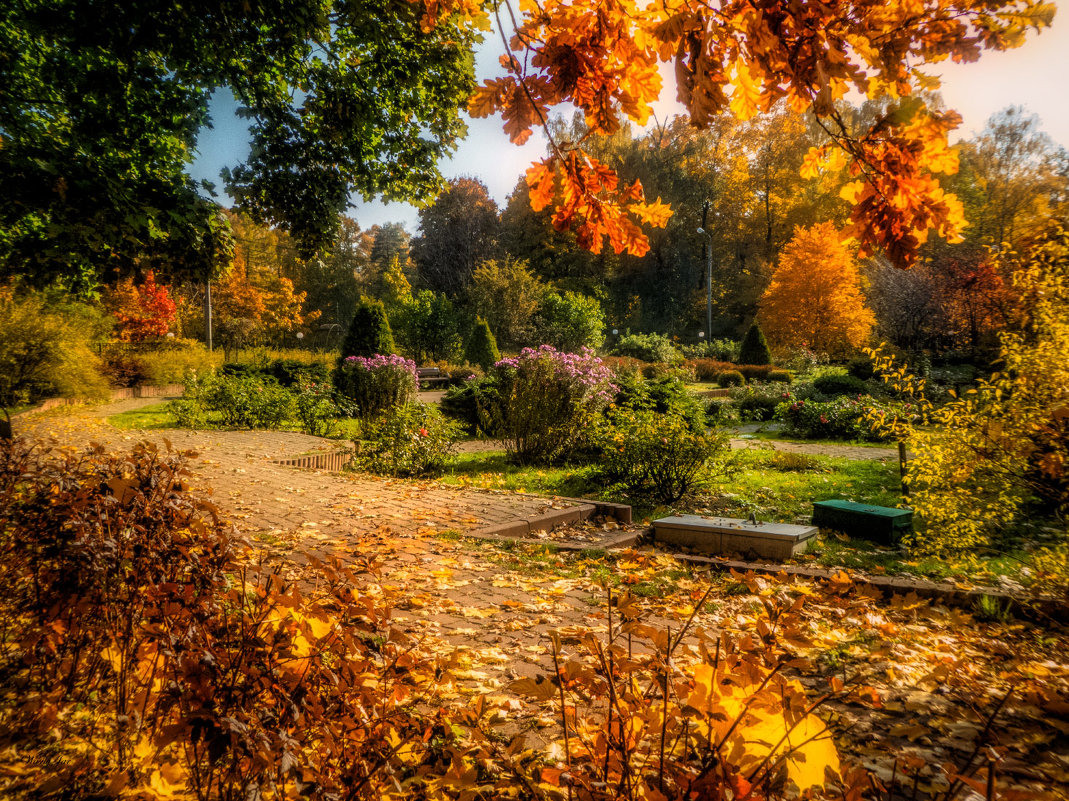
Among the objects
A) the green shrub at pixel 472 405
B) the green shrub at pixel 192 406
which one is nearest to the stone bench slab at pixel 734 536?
the green shrub at pixel 472 405

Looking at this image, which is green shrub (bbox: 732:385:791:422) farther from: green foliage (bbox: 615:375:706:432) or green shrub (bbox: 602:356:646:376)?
green foliage (bbox: 615:375:706:432)

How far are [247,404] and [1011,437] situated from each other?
1323 cm

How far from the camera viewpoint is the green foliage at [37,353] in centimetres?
1270

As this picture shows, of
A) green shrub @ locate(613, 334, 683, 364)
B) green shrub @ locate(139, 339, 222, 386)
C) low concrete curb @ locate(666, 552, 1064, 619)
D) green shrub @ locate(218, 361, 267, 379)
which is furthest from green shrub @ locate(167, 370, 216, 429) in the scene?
green shrub @ locate(613, 334, 683, 364)

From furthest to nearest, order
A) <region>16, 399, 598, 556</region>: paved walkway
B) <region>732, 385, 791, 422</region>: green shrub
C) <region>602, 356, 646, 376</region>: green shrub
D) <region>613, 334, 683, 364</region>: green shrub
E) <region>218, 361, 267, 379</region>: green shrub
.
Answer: <region>613, 334, 683, 364</region>: green shrub
<region>732, 385, 791, 422</region>: green shrub
<region>218, 361, 267, 379</region>: green shrub
<region>602, 356, 646, 376</region>: green shrub
<region>16, 399, 598, 556</region>: paved walkway

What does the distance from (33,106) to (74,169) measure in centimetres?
234

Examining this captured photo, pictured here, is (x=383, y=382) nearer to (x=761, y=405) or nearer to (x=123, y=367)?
(x=761, y=405)

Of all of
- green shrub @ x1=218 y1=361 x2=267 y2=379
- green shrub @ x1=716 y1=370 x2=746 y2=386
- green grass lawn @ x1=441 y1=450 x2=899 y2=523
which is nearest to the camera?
green grass lawn @ x1=441 y1=450 x2=899 y2=523

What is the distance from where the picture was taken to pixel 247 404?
12.8m

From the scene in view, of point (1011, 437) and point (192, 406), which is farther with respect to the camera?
point (192, 406)

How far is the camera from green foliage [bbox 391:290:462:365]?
30422 mm

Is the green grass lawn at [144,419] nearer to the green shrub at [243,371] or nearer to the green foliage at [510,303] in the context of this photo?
the green shrub at [243,371]

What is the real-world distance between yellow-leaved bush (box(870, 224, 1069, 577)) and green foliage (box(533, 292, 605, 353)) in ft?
82.7

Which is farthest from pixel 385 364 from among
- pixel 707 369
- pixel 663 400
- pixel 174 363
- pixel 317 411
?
pixel 707 369
